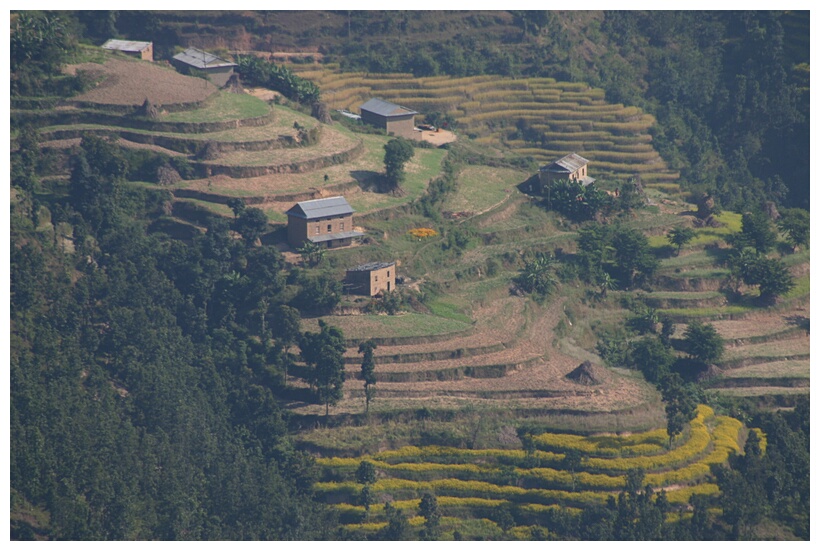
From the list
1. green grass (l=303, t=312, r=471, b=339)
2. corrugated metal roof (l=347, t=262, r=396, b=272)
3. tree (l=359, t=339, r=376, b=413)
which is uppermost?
corrugated metal roof (l=347, t=262, r=396, b=272)

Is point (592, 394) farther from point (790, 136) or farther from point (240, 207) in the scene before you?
point (790, 136)

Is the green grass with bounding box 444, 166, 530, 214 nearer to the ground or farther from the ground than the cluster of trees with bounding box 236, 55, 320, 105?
nearer to the ground

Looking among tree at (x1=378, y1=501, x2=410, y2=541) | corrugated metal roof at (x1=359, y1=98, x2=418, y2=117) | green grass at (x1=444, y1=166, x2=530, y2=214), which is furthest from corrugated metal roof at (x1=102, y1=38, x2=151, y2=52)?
tree at (x1=378, y1=501, x2=410, y2=541)

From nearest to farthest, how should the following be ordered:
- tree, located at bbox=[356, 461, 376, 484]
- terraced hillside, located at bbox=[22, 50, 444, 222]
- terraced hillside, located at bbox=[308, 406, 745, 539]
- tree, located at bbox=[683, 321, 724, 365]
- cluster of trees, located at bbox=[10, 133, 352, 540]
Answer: cluster of trees, located at bbox=[10, 133, 352, 540] < terraced hillside, located at bbox=[308, 406, 745, 539] < tree, located at bbox=[356, 461, 376, 484] < tree, located at bbox=[683, 321, 724, 365] < terraced hillside, located at bbox=[22, 50, 444, 222]

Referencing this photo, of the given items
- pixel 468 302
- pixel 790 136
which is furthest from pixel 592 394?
pixel 790 136

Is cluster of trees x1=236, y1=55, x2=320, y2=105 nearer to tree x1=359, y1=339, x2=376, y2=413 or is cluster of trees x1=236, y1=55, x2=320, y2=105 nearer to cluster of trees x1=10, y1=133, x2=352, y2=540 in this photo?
cluster of trees x1=10, y1=133, x2=352, y2=540

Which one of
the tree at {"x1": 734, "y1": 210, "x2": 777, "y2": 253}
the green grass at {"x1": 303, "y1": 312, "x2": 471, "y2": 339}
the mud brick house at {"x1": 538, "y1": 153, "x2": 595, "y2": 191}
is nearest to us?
the green grass at {"x1": 303, "y1": 312, "x2": 471, "y2": 339}
